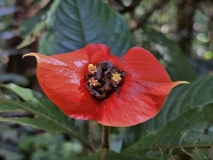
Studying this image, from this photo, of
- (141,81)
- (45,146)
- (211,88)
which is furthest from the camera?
(45,146)

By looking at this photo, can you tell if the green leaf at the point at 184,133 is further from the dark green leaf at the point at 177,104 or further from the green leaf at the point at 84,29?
the green leaf at the point at 84,29

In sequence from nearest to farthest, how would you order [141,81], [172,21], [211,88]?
[141,81] < [211,88] < [172,21]

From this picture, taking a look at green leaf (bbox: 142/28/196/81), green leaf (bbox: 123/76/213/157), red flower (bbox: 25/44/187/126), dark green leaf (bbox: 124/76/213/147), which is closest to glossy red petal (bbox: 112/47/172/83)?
red flower (bbox: 25/44/187/126)

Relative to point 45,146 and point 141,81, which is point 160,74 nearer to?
point 141,81

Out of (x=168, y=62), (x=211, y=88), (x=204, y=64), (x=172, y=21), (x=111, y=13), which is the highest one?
(x=111, y=13)

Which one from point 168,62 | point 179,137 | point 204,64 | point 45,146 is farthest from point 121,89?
point 45,146

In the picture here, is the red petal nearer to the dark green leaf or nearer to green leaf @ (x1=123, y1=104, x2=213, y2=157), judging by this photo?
green leaf @ (x1=123, y1=104, x2=213, y2=157)

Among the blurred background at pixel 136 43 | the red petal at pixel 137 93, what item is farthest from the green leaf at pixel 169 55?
the red petal at pixel 137 93

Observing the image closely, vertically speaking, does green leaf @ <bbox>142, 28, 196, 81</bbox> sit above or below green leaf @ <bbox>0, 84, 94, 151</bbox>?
below
